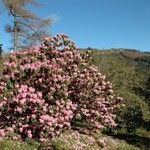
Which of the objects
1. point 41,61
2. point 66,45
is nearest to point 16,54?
point 41,61

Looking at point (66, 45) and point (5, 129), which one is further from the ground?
point (66, 45)

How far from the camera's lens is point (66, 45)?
70.5 ft

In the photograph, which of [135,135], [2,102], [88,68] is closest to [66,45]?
[88,68]

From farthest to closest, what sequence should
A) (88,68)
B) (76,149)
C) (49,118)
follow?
(88,68)
(76,149)
(49,118)

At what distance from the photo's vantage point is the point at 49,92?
18.4 m

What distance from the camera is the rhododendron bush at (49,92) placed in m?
17.4

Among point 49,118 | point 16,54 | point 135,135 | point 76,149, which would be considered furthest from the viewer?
point 135,135

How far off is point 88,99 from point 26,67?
167 inches

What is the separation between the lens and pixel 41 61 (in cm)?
1997

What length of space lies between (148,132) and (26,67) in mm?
15068

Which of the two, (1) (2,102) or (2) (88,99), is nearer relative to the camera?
(1) (2,102)

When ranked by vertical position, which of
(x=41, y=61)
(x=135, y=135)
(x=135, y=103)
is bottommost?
(x=135, y=135)

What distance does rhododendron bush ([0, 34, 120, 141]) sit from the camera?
17391 mm

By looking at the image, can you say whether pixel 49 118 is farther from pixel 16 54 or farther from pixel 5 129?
pixel 16 54
